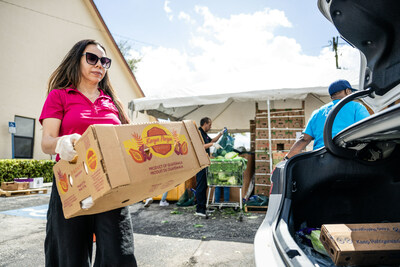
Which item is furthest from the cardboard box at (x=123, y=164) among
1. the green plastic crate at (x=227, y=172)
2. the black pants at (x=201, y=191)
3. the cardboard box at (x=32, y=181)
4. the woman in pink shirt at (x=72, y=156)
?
the cardboard box at (x=32, y=181)

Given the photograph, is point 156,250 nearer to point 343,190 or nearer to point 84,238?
point 84,238

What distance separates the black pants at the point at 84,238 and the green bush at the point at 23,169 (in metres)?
9.60

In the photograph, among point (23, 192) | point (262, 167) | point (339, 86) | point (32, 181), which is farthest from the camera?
point (32, 181)

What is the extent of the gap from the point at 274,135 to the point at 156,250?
450 cm

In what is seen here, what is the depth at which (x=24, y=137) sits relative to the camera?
11445 mm

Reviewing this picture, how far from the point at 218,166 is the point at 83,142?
4.29m

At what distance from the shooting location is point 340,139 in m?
1.60

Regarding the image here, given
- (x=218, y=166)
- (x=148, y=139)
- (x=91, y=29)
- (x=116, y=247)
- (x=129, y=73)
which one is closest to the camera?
(x=148, y=139)

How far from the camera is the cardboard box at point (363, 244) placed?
1.17 metres

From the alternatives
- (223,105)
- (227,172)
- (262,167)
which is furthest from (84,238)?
(223,105)

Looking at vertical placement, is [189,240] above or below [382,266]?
below

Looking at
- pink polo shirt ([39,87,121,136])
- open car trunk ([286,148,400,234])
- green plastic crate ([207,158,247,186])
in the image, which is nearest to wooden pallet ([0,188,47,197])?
green plastic crate ([207,158,247,186])

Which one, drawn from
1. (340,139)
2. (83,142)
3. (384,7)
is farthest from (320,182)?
(83,142)

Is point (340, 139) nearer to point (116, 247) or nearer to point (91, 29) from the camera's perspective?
point (116, 247)
